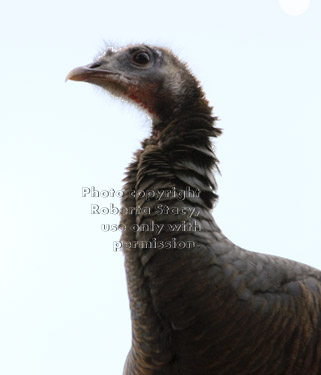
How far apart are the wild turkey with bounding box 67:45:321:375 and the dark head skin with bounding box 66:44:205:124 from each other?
294 millimetres

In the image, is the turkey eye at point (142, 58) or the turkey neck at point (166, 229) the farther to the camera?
the turkey eye at point (142, 58)

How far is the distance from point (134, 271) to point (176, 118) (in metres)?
1.02

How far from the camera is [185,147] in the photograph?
3.77 m

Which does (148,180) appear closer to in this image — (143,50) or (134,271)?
(134,271)

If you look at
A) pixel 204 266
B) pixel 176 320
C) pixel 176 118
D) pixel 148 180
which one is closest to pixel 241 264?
pixel 204 266

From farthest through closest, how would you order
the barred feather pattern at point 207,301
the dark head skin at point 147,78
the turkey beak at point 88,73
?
the turkey beak at point 88,73, the dark head skin at point 147,78, the barred feather pattern at point 207,301

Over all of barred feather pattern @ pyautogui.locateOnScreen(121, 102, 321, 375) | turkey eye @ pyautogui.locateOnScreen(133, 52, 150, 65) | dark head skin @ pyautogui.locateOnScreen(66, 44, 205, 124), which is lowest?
barred feather pattern @ pyautogui.locateOnScreen(121, 102, 321, 375)

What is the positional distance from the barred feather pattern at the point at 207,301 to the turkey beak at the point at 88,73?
3.17 ft

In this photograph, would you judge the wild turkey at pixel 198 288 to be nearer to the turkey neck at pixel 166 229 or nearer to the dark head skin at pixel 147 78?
the turkey neck at pixel 166 229

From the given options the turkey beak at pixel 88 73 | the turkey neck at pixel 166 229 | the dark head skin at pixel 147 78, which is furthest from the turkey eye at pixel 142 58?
the turkey neck at pixel 166 229

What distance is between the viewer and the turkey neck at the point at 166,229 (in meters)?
3.38

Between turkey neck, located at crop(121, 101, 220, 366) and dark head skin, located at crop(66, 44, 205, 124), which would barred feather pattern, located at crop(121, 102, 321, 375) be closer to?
turkey neck, located at crop(121, 101, 220, 366)

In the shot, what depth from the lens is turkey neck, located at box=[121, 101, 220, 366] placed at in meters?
3.38

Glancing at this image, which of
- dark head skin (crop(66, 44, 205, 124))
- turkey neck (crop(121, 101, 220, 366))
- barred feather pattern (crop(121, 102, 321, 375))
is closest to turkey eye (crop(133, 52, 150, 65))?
dark head skin (crop(66, 44, 205, 124))
